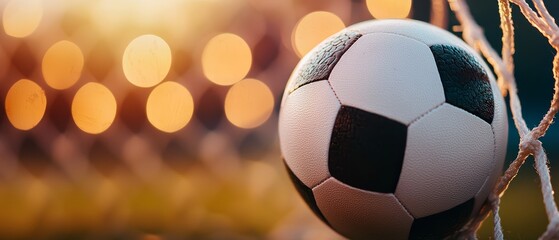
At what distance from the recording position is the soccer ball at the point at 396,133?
149 centimetres

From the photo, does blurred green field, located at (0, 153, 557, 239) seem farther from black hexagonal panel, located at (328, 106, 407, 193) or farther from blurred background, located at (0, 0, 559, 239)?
black hexagonal panel, located at (328, 106, 407, 193)

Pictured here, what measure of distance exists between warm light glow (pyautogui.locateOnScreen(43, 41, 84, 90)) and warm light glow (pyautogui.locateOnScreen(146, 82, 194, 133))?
68 centimetres

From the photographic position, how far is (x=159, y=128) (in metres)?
5.22

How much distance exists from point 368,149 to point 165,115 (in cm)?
410

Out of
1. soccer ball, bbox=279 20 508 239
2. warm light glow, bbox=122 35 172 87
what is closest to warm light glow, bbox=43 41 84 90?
warm light glow, bbox=122 35 172 87

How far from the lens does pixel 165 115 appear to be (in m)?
5.40

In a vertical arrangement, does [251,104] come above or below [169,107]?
below

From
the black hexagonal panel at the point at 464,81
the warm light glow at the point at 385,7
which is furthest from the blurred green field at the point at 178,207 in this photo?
the warm light glow at the point at 385,7

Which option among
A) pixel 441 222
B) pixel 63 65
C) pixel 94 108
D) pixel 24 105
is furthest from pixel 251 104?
pixel 441 222

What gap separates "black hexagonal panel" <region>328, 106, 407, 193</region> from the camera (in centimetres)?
148

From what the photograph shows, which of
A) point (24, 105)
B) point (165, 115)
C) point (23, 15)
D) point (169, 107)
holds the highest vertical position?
point (23, 15)

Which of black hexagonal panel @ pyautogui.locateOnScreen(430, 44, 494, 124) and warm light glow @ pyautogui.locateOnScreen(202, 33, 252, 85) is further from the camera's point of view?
warm light glow @ pyautogui.locateOnScreen(202, 33, 252, 85)

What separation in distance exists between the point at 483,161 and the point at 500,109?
169 mm

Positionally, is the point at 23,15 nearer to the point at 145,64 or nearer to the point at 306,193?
the point at 145,64
